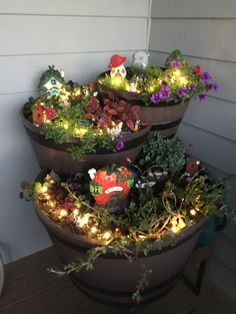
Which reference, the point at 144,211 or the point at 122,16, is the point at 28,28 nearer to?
the point at 122,16

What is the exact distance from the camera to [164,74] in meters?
1.24

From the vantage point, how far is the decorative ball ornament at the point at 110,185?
0.96 metres

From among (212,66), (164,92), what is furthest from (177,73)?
(212,66)

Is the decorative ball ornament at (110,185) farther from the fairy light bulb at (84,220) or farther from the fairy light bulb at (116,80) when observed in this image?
the fairy light bulb at (116,80)

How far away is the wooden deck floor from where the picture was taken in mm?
1528

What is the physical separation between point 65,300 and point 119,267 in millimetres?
827

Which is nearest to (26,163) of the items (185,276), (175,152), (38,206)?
(38,206)

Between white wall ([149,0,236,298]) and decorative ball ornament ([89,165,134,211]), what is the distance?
65 centimetres

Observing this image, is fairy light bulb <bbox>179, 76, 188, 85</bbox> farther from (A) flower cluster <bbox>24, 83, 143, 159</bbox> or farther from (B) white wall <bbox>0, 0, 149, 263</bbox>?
(B) white wall <bbox>0, 0, 149, 263</bbox>

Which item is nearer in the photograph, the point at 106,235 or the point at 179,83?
the point at 106,235

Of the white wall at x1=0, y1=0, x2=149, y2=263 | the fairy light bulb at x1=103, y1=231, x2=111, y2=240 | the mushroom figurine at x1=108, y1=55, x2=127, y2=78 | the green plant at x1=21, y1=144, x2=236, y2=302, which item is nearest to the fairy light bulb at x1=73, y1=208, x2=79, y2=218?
the green plant at x1=21, y1=144, x2=236, y2=302

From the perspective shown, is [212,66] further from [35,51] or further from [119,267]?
[119,267]

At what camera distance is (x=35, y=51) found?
1.41 meters

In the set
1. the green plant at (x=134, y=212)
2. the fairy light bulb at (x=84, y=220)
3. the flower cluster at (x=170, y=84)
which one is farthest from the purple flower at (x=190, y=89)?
the fairy light bulb at (x=84, y=220)
